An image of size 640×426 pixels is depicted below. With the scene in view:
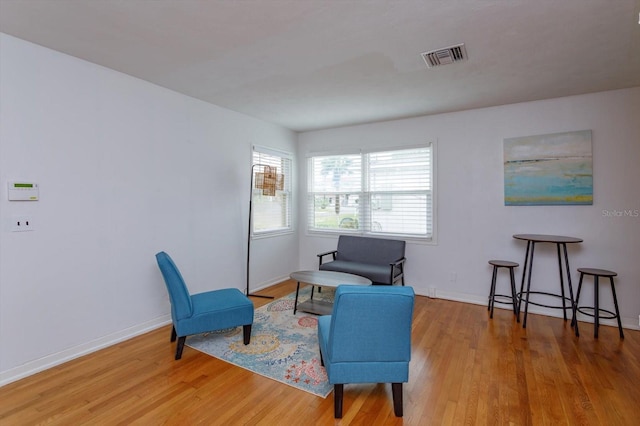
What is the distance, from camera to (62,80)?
2.64 m

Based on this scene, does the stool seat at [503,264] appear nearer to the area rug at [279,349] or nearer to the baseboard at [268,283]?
the area rug at [279,349]

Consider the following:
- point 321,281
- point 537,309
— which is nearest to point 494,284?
point 537,309

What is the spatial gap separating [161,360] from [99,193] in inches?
64.7

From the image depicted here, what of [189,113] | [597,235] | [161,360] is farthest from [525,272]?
[189,113]

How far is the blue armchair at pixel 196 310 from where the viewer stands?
2.65m

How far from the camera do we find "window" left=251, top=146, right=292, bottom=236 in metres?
4.73

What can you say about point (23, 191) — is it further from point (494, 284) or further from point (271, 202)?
point (494, 284)

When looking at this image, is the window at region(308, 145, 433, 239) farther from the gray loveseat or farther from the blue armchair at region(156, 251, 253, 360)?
the blue armchair at region(156, 251, 253, 360)

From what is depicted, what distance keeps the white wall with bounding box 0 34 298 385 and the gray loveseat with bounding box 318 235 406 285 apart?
5.87ft

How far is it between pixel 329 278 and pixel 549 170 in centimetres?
298

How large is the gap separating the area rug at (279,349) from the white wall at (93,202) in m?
0.91

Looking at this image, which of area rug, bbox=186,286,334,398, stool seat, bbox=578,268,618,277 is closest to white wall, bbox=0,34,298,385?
area rug, bbox=186,286,334,398

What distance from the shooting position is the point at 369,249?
4.66m

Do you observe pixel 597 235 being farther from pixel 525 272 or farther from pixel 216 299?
pixel 216 299
